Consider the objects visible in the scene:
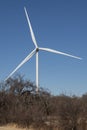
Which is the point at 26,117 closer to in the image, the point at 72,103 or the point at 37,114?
the point at 37,114

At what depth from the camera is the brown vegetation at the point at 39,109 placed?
28234 millimetres

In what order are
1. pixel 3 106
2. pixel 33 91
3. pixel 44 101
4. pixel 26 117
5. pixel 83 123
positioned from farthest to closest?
pixel 33 91, pixel 44 101, pixel 3 106, pixel 26 117, pixel 83 123

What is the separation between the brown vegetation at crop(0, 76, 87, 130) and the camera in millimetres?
28234

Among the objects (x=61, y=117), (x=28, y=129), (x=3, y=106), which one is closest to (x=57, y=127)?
(x=61, y=117)

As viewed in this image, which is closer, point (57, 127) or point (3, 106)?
point (57, 127)

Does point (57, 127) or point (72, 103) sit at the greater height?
point (72, 103)

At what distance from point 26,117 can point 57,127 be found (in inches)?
187

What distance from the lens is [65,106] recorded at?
2861 cm

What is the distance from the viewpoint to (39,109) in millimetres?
33406

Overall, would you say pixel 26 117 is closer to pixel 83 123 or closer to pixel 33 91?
pixel 83 123

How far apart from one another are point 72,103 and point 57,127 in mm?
2106

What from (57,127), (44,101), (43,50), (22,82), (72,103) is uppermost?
(43,50)

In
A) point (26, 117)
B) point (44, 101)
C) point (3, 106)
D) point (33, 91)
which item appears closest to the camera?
point (26, 117)

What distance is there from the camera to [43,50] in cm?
4391
